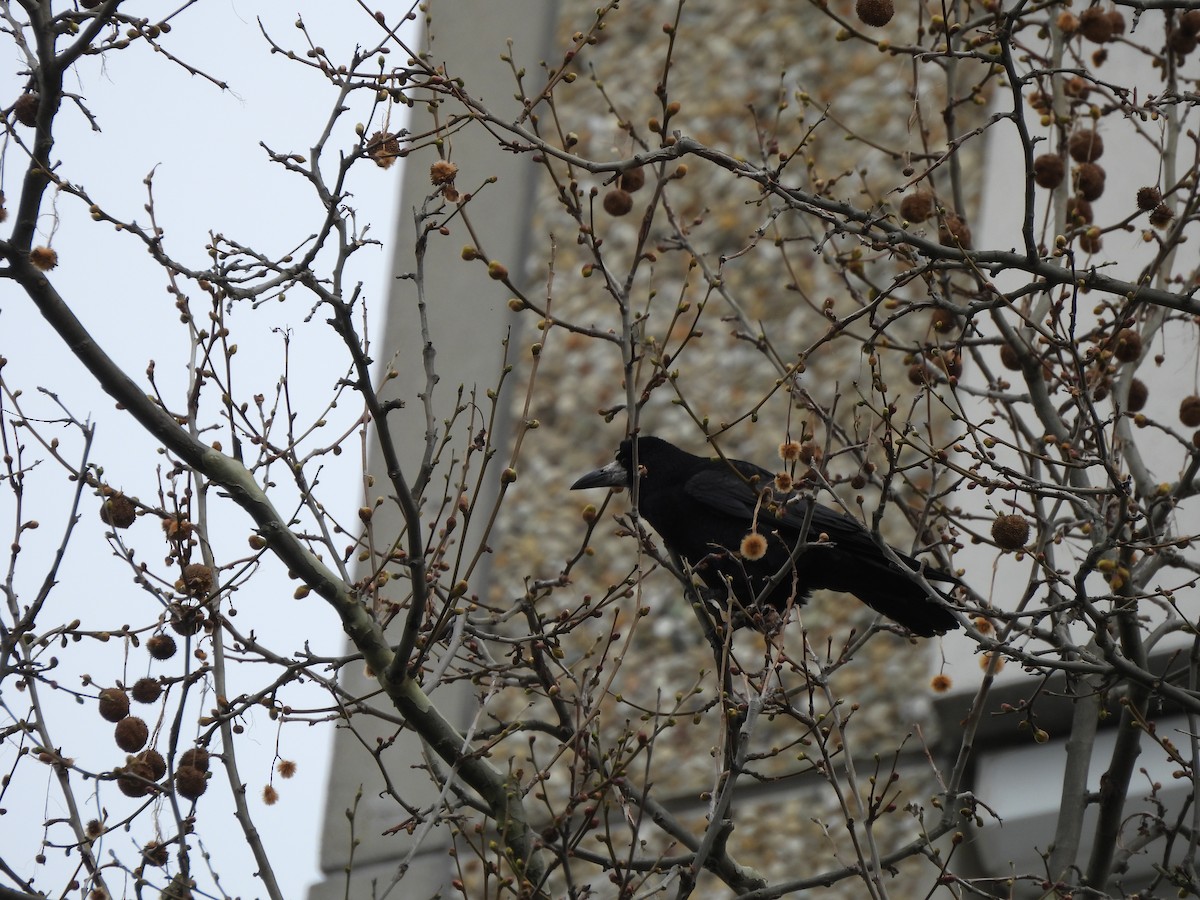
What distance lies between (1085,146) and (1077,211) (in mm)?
348

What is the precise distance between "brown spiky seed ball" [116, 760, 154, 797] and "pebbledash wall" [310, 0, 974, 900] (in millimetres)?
3260

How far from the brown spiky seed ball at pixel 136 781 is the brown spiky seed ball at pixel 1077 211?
9.60 ft

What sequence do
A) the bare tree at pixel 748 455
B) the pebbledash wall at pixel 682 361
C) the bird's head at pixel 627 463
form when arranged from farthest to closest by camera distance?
the pebbledash wall at pixel 682 361
the bird's head at pixel 627 463
the bare tree at pixel 748 455

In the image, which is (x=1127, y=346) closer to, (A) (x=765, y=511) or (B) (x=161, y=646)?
(A) (x=765, y=511)

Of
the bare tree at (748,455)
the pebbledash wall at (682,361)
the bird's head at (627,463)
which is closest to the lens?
the bare tree at (748,455)

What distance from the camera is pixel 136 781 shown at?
3.40m

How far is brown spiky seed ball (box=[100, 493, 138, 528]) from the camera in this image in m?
3.49

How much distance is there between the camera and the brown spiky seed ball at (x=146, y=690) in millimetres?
3484

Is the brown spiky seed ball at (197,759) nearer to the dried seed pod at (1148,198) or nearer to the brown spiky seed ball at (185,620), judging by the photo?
the brown spiky seed ball at (185,620)

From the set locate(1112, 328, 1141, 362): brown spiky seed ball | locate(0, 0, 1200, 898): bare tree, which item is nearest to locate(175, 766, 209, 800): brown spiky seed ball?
locate(0, 0, 1200, 898): bare tree

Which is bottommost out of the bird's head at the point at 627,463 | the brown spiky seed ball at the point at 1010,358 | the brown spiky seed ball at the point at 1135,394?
the brown spiky seed ball at the point at 1135,394

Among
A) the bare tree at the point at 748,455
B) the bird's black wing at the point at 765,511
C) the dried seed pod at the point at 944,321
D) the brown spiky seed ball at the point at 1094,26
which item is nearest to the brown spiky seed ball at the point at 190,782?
the bare tree at the point at 748,455

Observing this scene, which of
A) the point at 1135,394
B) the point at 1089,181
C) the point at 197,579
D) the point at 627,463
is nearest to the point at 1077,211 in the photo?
the point at 1089,181

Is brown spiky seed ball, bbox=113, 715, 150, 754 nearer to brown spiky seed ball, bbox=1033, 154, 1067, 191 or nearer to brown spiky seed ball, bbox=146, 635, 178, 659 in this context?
brown spiky seed ball, bbox=146, 635, 178, 659
